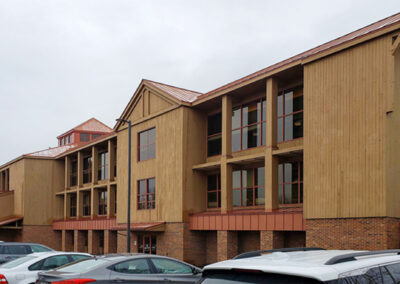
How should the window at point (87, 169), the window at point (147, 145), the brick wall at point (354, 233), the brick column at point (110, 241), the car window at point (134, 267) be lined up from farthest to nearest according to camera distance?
the window at point (87, 169), the brick column at point (110, 241), the window at point (147, 145), the brick wall at point (354, 233), the car window at point (134, 267)

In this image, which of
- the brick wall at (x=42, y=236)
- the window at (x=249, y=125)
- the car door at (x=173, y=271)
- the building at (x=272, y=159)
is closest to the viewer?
the car door at (x=173, y=271)

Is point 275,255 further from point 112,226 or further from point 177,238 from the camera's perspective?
point 112,226

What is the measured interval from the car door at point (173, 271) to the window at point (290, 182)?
1250cm

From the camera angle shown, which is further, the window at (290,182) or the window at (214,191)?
the window at (214,191)

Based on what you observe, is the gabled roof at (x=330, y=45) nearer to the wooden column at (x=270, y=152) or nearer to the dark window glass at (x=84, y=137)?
the wooden column at (x=270, y=152)

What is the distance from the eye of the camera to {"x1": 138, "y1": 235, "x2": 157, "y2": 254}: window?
30522mm

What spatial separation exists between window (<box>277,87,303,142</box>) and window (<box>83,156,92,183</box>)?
24.4m

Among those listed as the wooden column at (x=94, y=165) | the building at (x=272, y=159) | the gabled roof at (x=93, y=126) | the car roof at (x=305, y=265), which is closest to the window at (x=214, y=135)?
the building at (x=272, y=159)

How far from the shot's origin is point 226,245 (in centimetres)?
2498

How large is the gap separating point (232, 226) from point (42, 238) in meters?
28.1

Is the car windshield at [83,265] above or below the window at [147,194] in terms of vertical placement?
below

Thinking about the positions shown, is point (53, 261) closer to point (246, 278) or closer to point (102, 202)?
point (246, 278)

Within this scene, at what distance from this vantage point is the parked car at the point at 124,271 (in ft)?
34.0

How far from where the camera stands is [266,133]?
23781 mm
